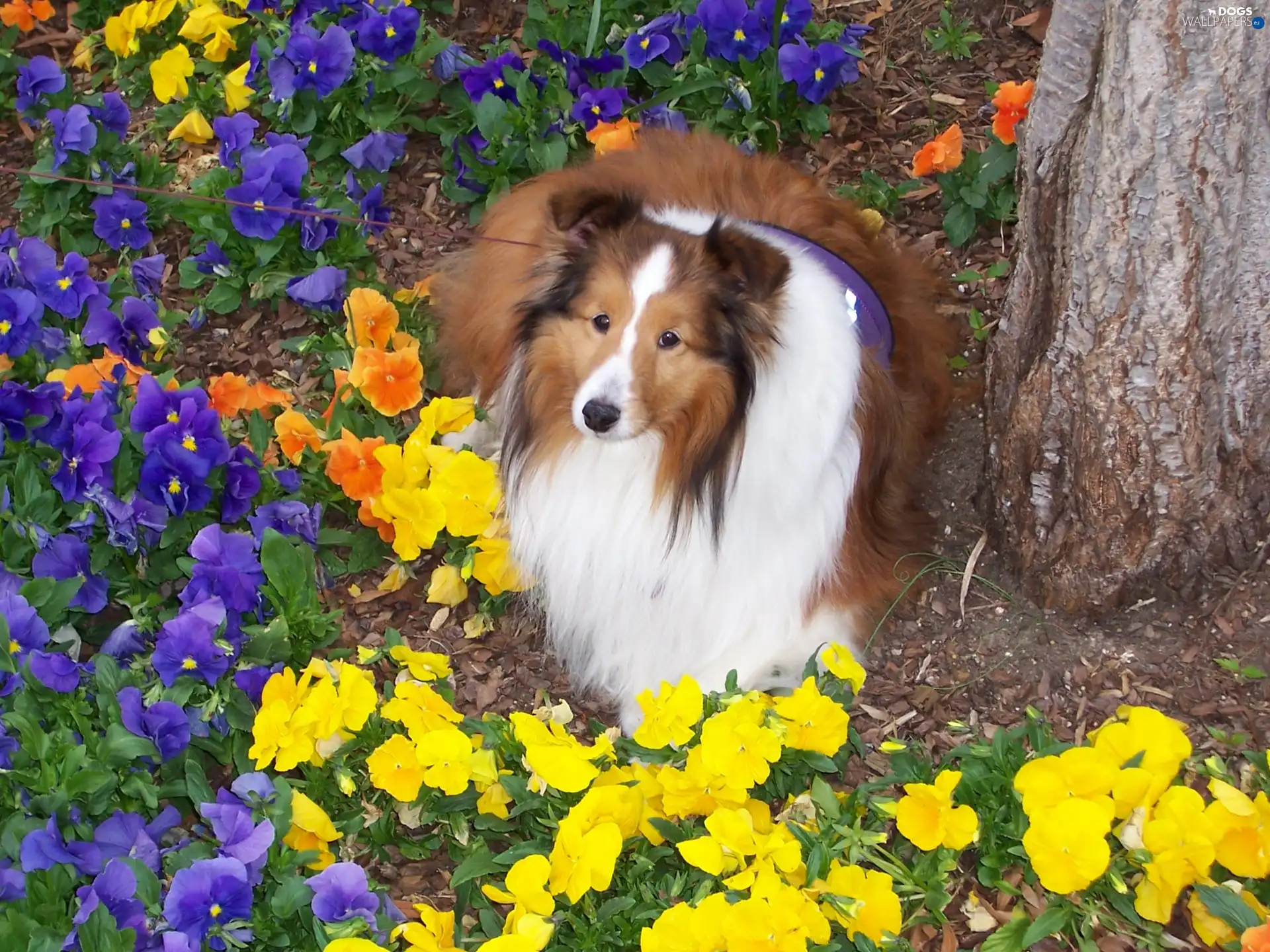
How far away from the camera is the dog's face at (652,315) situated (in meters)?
2.71

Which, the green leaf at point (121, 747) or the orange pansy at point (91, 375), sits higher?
the orange pansy at point (91, 375)

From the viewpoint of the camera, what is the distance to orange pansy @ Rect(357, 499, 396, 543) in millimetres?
3422

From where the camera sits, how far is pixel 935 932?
105 inches

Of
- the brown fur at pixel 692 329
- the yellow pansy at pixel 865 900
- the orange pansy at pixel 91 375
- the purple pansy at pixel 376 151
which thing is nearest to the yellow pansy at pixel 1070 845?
the yellow pansy at pixel 865 900

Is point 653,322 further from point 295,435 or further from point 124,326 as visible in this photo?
point 124,326

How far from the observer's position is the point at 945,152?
3.93 meters

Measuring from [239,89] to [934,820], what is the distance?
3263 millimetres

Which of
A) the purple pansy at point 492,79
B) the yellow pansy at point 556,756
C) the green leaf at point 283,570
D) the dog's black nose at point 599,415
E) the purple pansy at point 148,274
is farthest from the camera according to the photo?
the purple pansy at point 492,79

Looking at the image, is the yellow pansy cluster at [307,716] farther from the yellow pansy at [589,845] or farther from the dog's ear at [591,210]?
the dog's ear at [591,210]

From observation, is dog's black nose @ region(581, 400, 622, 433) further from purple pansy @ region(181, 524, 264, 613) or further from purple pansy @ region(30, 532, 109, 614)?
purple pansy @ region(30, 532, 109, 614)

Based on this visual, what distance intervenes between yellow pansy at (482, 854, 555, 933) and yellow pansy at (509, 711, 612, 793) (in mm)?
164

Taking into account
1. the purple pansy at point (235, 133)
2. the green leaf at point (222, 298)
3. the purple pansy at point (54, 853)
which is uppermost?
the purple pansy at point (235, 133)

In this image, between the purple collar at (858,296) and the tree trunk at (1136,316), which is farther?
the purple collar at (858,296)

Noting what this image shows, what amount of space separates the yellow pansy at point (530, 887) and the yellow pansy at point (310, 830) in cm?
51
